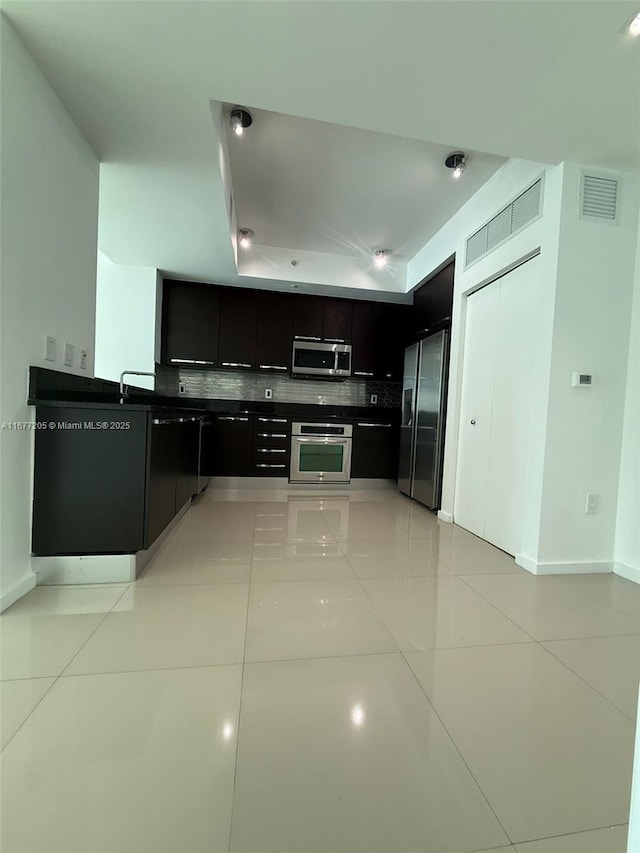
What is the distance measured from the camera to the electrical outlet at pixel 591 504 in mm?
2236

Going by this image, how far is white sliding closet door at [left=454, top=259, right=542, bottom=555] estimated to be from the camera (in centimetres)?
239

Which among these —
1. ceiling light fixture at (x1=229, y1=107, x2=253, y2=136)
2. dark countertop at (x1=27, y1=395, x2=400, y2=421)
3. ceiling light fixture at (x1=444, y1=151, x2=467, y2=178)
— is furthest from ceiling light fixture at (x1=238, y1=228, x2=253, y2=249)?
ceiling light fixture at (x1=444, y1=151, x2=467, y2=178)

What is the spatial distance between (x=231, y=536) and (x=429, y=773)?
196 cm

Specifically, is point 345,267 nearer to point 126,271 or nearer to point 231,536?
point 126,271

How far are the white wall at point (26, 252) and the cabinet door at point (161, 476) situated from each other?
1.75ft

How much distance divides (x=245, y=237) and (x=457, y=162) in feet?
7.28

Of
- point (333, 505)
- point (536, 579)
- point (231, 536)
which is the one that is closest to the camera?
point (536, 579)

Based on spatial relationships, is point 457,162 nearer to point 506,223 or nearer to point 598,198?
point 506,223

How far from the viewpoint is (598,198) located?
2.14m

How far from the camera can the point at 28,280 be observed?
5.32ft

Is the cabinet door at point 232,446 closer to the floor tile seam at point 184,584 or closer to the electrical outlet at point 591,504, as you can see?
the floor tile seam at point 184,584

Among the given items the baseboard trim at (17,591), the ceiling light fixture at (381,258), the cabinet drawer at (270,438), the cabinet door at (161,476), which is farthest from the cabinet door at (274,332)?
the baseboard trim at (17,591)

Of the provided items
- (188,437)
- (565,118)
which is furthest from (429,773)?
(565,118)

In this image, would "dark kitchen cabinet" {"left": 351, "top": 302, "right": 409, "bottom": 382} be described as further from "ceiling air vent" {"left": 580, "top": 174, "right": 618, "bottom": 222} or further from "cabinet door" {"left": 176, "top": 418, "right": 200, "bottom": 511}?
"ceiling air vent" {"left": 580, "top": 174, "right": 618, "bottom": 222}
